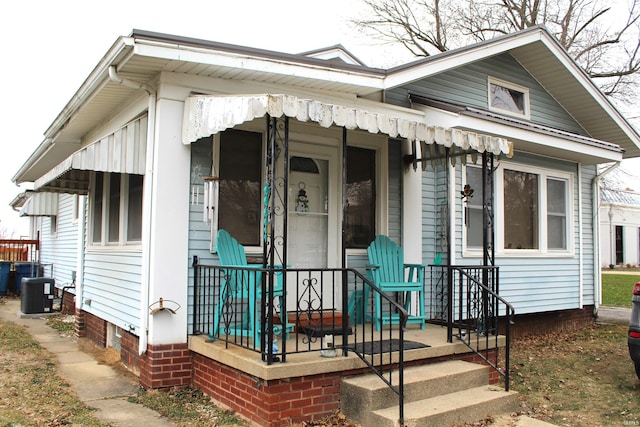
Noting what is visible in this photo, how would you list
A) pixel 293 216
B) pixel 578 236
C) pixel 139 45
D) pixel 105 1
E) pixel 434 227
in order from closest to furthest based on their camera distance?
pixel 139 45, pixel 293 216, pixel 434 227, pixel 578 236, pixel 105 1

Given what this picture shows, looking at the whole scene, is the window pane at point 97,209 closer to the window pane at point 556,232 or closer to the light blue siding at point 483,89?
the light blue siding at point 483,89

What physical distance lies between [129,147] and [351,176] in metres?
2.65

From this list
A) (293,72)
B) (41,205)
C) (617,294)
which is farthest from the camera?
(617,294)

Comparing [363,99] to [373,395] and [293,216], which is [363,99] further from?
[373,395]

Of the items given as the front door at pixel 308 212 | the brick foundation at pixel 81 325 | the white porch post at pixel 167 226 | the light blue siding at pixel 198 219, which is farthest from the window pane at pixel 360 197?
the brick foundation at pixel 81 325

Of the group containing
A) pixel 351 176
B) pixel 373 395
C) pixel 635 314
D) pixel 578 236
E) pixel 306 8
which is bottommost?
pixel 373 395

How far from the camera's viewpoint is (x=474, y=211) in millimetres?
8141

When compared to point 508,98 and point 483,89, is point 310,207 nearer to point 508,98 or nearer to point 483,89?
point 483,89

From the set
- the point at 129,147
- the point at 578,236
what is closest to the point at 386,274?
the point at 129,147

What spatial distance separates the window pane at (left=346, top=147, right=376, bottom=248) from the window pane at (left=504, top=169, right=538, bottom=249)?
2.66 m

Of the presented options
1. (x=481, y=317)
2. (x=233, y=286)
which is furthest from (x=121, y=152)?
(x=481, y=317)

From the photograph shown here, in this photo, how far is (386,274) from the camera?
664 centimetres

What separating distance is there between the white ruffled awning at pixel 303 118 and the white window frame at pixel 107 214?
1.73 meters

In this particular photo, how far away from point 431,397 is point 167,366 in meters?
2.48
